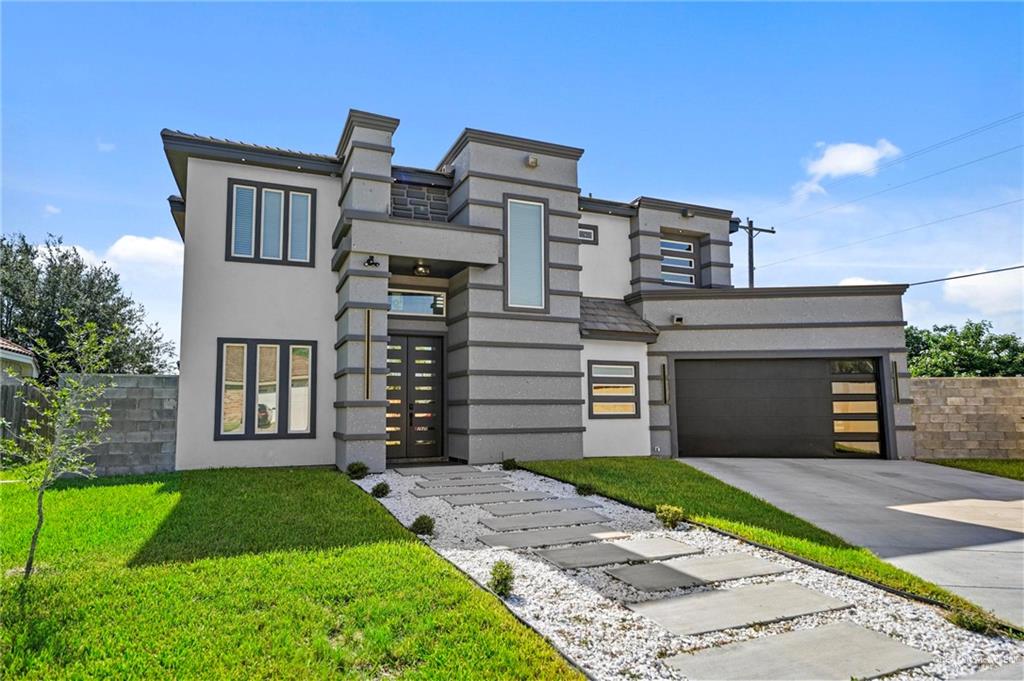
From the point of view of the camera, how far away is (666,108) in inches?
474

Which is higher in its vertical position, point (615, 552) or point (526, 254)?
point (526, 254)

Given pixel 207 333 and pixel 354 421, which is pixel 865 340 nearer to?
pixel 354 421

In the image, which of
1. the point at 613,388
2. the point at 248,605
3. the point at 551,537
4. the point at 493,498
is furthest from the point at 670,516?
the point at 613,388

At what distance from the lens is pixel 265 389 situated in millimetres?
10703

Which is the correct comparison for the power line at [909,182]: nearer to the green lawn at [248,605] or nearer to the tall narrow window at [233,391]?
the green lawn at [248,605]

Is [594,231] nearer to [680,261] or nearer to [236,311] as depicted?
[680,261]

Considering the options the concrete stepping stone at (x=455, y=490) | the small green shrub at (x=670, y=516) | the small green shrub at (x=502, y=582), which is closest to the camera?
the small green shrub at (x=502, y=582)

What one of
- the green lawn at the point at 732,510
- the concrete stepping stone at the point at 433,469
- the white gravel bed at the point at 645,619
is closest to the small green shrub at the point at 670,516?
the green lawn at the point at 732,510

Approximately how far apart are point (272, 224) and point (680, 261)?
10385 millimetres

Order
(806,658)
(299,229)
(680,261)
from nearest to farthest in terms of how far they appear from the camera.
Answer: (806,658)
(299,229)
(680,261)

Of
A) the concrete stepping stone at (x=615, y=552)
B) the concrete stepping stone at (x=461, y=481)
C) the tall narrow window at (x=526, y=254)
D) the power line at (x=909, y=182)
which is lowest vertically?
the concrete stepping stone at (x=615, y=552)

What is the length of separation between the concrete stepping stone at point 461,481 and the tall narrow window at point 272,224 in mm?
5538

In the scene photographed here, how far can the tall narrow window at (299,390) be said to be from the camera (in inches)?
426

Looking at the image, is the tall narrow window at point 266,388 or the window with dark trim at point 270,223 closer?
the tall narrow window at point 266,388
